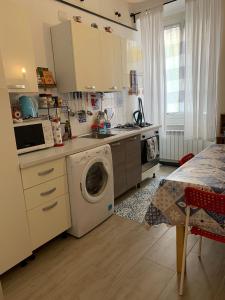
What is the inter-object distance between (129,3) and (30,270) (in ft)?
13.1

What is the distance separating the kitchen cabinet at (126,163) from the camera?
277 cm

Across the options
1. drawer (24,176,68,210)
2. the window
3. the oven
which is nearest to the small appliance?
drawer (24,176,68,210)

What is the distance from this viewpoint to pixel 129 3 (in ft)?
12.1

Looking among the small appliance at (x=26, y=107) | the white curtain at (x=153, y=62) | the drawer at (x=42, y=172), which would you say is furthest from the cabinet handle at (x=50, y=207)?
the white curtain at (x=153, y=62)

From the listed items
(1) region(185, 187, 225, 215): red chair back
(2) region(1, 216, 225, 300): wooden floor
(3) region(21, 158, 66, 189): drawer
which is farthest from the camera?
(3) region(21, 158, 66, 189): drawer

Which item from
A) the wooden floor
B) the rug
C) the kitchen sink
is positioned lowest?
the wooden floor

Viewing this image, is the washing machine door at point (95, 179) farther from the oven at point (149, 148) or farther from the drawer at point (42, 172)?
the oven at point (149, 148)

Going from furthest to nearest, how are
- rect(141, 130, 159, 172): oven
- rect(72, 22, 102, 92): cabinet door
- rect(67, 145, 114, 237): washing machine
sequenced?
rect(141, 130, 159, 172): oven < rect(72, 22, 102, 92): cabinet door < rect(67, 145, 114, 237): washing machine

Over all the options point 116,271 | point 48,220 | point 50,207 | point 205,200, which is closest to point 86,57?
point 50,207

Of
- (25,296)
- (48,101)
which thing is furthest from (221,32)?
(25,296)

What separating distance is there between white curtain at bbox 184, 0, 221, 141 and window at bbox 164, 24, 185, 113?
0.42 m

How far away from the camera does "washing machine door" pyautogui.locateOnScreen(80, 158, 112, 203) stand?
2215 millimetres

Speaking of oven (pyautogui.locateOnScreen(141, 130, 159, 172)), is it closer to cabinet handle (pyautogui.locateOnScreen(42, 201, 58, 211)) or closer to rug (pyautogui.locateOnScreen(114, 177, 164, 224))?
rug (pyautogui.locateOnScreen(114, 177, 164, 224))

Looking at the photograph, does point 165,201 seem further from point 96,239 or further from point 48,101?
point 48,101
